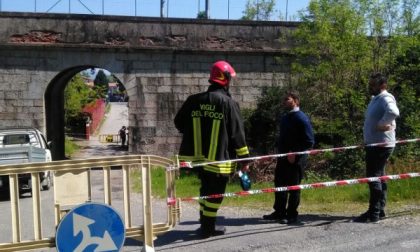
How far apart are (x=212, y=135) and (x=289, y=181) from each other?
1639 mm

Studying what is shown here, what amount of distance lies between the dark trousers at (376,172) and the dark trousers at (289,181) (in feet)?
2.79

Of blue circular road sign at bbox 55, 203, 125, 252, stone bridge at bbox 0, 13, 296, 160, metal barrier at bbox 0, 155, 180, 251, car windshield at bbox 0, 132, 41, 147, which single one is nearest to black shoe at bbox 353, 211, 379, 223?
metal barrier at bbox 0, 155, 180, 251

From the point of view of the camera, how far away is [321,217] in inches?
296

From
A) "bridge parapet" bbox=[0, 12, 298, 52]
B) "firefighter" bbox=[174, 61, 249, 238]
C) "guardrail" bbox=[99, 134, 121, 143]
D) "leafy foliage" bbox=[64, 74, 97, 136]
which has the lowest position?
"guardrail" bbox=[99, 134, 121, 143]

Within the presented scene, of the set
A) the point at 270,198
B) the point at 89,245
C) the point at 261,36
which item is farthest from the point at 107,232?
the point at 261,36

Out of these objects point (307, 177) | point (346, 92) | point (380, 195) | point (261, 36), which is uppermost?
point (261, 36)

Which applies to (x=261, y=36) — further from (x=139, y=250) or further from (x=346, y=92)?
(x=139, y=250)

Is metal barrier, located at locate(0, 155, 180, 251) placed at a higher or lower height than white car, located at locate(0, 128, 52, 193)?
higher

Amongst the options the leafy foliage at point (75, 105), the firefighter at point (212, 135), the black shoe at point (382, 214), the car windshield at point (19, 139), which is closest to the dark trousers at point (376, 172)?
the black shoe at point (382, 214)

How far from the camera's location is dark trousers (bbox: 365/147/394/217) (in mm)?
6965

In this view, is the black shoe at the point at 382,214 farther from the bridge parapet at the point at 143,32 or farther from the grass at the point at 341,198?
the bridge parapet at the point at 143,32

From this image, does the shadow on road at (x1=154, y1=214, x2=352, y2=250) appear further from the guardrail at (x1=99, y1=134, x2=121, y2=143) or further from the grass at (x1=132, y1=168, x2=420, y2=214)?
the guardrail at (x1=99, y1=134, x2=121, y2=143)

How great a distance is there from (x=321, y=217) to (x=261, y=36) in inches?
522

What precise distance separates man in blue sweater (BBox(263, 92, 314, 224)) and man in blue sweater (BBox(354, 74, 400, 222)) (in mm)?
766
